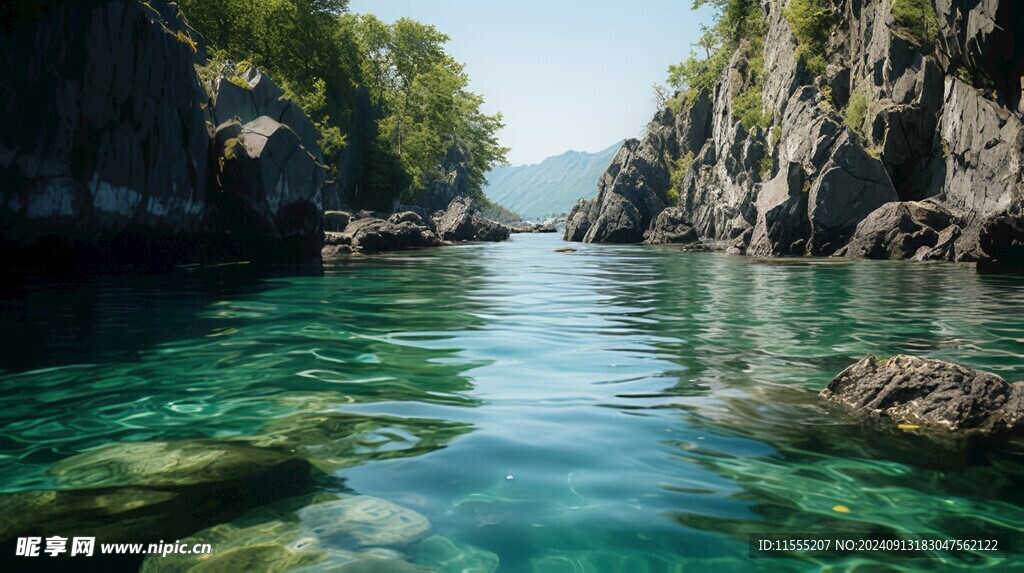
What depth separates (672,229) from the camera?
42.8m

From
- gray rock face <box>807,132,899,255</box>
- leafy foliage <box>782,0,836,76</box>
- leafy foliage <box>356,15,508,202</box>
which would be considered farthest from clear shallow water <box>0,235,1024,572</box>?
leafy foliage <box>356,15,508,202</box>

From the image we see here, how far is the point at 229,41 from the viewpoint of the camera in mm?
39000

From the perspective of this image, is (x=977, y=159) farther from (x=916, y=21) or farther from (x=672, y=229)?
(x=672, y=229)

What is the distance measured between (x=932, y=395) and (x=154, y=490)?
4.48 meters

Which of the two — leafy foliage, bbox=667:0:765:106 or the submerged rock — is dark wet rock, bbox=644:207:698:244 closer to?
leafy foliage, bbox=667:0:765:106

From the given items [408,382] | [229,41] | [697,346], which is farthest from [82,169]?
[229,41]

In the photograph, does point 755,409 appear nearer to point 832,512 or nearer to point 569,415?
point 569,415

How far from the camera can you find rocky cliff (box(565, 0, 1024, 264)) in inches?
699

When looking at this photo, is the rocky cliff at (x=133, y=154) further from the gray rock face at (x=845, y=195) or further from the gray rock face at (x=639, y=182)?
the gray rock face at (x=639, y=182)

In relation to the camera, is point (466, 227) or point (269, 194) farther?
point (466, 227)

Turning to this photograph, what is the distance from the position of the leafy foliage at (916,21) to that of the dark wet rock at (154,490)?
29629 millimetres

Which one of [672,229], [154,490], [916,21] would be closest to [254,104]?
[154,490]

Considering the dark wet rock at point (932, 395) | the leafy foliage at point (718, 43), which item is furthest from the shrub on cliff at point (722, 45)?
the dark wet rock at point (932, 395)

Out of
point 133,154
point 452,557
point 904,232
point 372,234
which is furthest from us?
point 372,234
